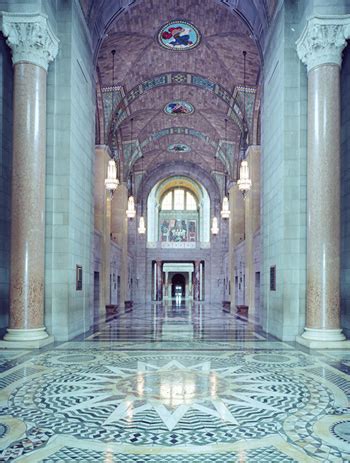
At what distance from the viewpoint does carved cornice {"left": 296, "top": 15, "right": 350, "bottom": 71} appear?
8795 millimetres

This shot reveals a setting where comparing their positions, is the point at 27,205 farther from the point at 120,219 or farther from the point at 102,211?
the point at 120,219

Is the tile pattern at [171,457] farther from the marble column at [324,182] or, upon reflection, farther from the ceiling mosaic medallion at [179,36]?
the ceiling mosaic medallion at [179,36]

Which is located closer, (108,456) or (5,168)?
(108,456)

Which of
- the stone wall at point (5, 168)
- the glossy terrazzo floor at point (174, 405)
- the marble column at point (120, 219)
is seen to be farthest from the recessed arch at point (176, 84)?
the glossy terrazzo floor at point (174, 405)

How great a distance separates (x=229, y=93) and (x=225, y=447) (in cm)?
1781

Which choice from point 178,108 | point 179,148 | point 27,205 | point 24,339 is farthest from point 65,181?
point 179,148

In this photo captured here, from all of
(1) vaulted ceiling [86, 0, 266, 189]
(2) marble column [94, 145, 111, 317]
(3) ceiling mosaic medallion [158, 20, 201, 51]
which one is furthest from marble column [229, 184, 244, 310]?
(3) ceiling mosaic medallion [158, 20, 201, 51]

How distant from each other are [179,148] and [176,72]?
10905 millimetres

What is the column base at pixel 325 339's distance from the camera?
27.2ft

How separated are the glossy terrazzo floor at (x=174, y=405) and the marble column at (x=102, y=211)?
11138mm

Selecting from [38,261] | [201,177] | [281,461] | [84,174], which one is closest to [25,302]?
[38,261]

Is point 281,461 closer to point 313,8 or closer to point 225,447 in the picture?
point 225,447

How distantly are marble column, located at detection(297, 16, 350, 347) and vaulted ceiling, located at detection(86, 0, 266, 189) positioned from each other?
10.1 ft

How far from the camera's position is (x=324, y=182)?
870cm
